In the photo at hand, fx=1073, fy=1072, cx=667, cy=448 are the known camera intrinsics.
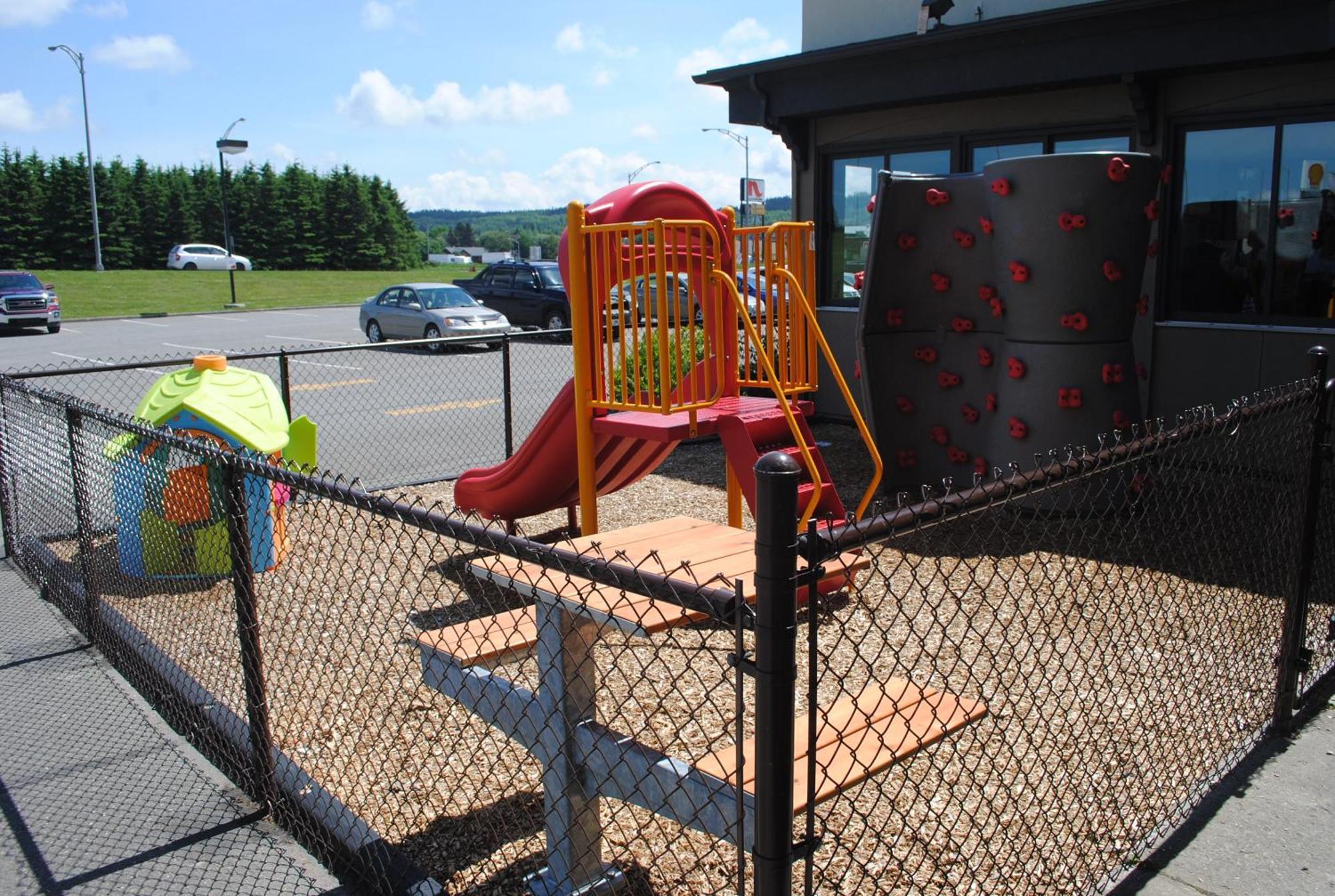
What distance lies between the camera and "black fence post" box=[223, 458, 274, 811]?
358cm

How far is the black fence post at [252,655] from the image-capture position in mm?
3582

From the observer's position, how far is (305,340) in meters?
26.1

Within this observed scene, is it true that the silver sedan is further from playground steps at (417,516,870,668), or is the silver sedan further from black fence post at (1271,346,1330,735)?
black fence post at (1271,346,1330,735)

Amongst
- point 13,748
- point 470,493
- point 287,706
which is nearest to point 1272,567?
point 470,493

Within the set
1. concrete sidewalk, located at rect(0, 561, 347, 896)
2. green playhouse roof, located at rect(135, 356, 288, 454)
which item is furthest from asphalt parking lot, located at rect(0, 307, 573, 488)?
concrete sidewalk, located at rect(0, 561, 347, 896)

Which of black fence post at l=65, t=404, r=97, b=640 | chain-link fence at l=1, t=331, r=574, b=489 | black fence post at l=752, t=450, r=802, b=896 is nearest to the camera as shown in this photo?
black fence post at l=752, t=450, r=802, b=896

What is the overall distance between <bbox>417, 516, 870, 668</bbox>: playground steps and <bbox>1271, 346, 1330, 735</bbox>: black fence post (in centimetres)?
194

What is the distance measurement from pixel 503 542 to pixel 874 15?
397 inches

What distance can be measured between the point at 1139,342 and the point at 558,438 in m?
5.49

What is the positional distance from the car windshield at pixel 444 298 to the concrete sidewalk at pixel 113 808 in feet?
58.8

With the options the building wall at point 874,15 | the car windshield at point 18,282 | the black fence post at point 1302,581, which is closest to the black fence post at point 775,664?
the black fence post at point 1302,581

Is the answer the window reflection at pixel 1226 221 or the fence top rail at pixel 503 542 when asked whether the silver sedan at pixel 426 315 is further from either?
the fence top rail at pixel 503 542

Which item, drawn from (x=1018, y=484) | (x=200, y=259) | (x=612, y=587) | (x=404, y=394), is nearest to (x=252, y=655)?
(x=612, y=587)

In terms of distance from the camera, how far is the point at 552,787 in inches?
115
